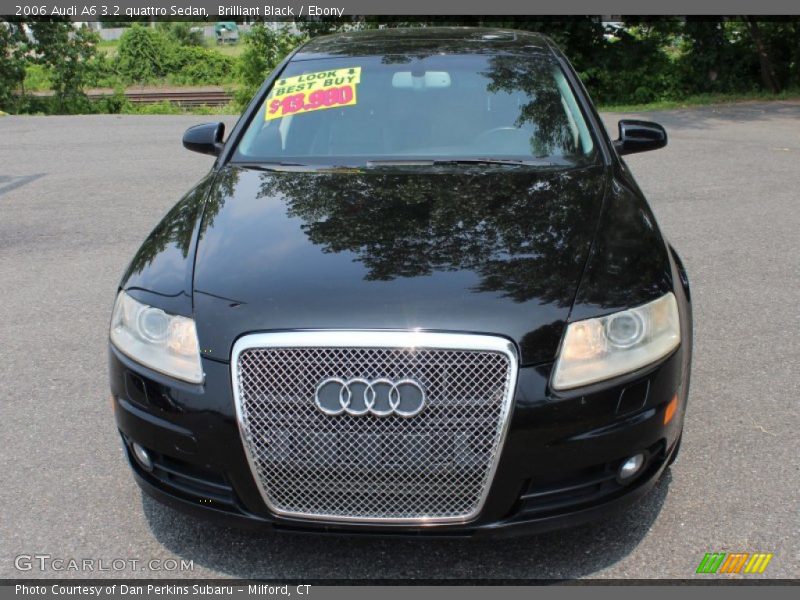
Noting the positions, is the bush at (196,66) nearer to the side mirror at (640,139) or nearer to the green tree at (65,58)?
the green tree at (65,58)

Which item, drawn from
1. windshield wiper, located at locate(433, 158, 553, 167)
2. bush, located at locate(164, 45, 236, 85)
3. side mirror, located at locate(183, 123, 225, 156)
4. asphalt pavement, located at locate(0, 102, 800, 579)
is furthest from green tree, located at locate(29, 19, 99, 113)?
windshield wiper, located at locate(433, 158, 553, 167)

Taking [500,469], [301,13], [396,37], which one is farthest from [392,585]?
[301,13]

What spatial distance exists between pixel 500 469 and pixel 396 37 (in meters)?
3.05

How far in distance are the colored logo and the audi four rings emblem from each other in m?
1.16

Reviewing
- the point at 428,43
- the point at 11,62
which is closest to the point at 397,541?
the point at 428,43

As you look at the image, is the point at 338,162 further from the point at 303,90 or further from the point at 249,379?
the point at 249,379

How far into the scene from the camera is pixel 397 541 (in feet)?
9.03

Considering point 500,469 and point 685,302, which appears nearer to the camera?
point 500,469

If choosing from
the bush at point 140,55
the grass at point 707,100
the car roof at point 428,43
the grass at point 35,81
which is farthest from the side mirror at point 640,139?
the bush at point 140,55

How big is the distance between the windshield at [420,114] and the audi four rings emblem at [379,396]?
158 cm

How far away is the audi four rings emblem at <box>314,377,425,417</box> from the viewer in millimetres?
2551

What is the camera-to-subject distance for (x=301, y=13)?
19781 millimetres

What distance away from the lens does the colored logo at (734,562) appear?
9.59ft

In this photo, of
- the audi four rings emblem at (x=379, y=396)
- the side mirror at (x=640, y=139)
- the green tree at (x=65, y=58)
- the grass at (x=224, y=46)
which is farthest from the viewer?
the grass at (x=224, y=46)
